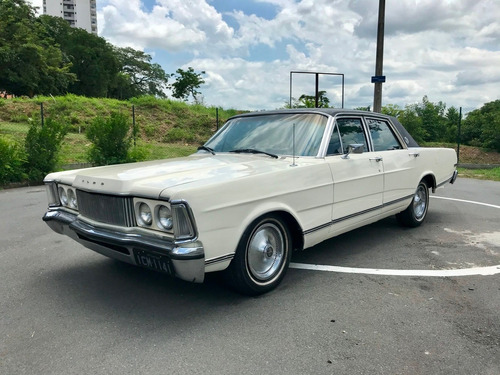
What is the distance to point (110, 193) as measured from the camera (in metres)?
3.19

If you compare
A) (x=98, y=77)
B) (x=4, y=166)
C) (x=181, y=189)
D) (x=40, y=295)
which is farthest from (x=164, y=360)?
(x=98, y=77)

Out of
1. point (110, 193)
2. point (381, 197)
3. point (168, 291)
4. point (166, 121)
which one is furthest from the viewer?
point (166, 121)

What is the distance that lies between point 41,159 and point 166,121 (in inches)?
446

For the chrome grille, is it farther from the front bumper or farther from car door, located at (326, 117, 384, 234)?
car door, located at (326, 117, 384, 234)

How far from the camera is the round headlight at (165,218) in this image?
2.96m

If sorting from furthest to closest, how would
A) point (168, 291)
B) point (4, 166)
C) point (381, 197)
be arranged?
point (4, 166), point (381, 197), point (168, 291)

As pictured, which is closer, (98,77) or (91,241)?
(91,241)

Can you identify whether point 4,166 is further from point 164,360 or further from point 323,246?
point 164,360

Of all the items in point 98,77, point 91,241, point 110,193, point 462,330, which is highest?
point 98,77

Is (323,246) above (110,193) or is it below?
below

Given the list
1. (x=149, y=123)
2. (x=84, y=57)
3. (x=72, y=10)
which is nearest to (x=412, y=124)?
(x=149, y=123)

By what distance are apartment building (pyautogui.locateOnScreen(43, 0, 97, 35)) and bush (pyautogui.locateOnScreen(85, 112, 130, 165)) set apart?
12004 centimetres

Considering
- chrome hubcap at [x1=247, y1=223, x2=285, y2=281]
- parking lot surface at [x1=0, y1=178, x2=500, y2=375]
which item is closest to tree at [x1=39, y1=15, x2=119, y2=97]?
parking lot surface at [x1=0, y1=178, x2=500, y2=375]

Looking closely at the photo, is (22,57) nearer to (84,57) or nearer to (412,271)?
(84,57)
